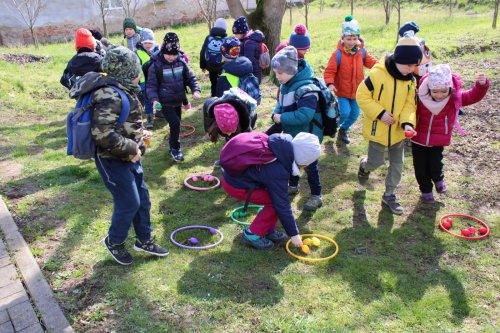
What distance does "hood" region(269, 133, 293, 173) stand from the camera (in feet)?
14.3

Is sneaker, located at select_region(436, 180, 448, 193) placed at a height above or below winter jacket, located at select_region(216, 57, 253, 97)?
below

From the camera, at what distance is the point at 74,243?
16.4 feet

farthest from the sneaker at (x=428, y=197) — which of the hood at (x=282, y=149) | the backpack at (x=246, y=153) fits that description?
the backpack at (x=246, y=153)

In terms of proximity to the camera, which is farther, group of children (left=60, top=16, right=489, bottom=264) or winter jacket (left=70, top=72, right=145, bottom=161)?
group of children (left=60, top=16, right=489, bottom=264)

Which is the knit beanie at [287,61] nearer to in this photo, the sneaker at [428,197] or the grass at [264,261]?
the grass at [264,261]

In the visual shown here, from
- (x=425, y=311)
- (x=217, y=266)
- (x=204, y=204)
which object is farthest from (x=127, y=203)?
(x=425, y=311)

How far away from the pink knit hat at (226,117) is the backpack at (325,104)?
2.67 ft

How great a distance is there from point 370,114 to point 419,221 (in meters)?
1.44

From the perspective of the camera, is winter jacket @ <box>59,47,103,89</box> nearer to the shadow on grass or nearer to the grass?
the grass

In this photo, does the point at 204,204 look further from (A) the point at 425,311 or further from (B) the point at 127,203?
(A) the point at 425,311

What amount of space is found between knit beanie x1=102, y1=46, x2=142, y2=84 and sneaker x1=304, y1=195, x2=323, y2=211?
111 inches

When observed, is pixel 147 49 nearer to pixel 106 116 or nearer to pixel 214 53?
pixel 214 53

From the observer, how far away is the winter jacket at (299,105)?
528cm

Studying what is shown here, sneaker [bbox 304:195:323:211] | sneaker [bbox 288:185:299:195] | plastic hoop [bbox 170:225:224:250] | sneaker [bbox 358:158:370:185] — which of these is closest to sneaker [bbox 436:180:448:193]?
sneaker [bbox 358:158:370:185]
